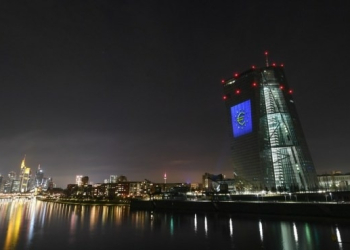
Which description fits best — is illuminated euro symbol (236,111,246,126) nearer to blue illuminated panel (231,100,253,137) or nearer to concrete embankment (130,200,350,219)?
blue illuminated panel (231,100,253,137)

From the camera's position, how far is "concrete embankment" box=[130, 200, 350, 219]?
59.2 meters

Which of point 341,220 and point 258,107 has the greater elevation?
point 258,107

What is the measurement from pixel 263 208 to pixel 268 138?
6106 centimetres

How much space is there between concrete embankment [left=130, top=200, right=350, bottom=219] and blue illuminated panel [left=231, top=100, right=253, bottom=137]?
6078 centimetres

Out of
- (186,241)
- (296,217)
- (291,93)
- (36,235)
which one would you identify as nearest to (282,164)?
(291,93)

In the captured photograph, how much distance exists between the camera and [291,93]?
13800 centimetres

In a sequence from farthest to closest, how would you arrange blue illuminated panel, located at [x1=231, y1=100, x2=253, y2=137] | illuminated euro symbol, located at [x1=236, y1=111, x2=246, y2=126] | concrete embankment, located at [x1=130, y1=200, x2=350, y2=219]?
1. illuminated euro symbol, located at [x1=236, y1=111, x2=246, y2=126]
2. blue illuminated panel, located at [x1=231, y1=100, x2=253, y2=137]
3. concrete embankment, located at [x1=130, y1=200, x2=350, y2=219]

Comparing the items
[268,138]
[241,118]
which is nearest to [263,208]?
[268,138]

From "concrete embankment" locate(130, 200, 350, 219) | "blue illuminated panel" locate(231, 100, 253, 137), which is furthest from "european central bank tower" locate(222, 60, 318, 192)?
"concrete embankment" locate(130, 200, 350, 219)

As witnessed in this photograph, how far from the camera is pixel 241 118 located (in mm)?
146125

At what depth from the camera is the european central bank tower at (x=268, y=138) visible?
121 metres

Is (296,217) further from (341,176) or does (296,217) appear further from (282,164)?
(341,176)

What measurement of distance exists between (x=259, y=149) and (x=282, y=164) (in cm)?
1374

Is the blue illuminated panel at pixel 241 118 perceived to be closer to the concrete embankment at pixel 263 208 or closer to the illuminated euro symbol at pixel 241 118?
the illuminated euro symbol at pixel 241 118
